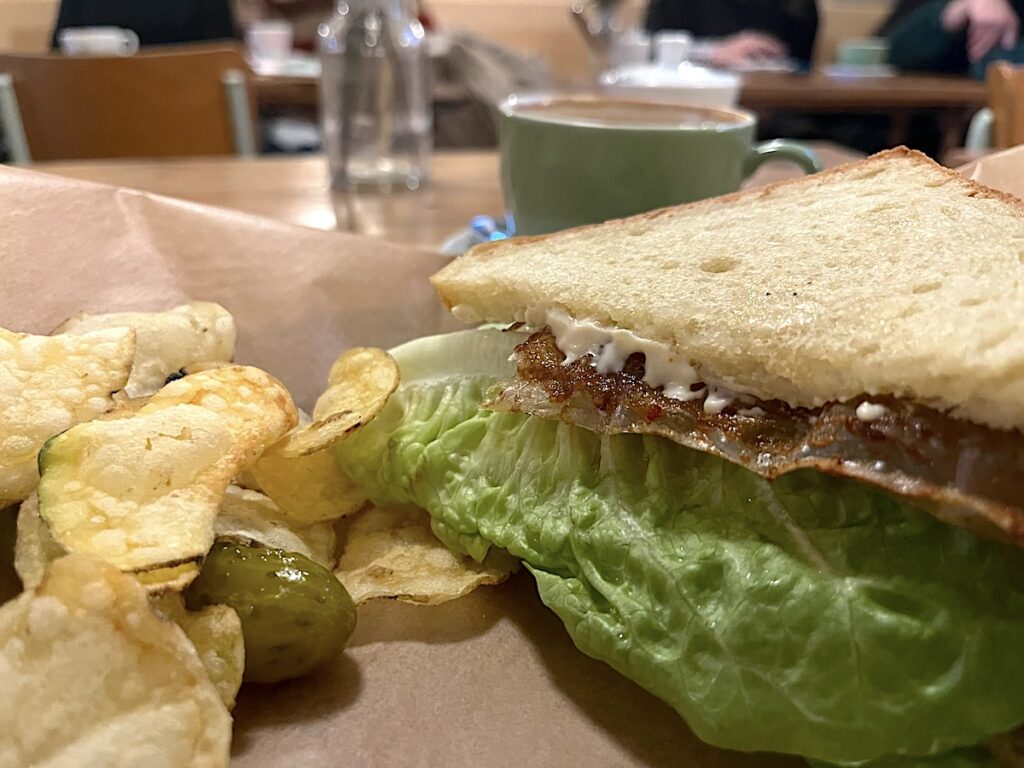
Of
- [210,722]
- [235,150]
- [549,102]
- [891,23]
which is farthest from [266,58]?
[891,23]

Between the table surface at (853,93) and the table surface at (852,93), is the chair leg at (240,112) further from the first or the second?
the table surface at (853,93)

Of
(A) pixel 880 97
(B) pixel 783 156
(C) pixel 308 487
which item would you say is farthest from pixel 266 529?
(A) pixel 880 97

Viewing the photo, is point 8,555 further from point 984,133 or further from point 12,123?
point 984,133

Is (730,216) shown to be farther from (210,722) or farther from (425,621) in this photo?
(210,722)

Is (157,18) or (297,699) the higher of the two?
(157,18)

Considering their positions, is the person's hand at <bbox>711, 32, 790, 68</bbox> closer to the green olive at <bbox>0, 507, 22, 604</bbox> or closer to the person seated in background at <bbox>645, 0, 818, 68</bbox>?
the person seated in background at <bbox>645, 0, 818, 68</bbox>

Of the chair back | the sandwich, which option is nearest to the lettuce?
the sandwich
